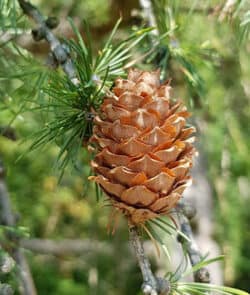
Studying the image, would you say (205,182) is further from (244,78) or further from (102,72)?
(102,72)

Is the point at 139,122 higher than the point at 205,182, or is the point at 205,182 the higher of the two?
the point at 205,182

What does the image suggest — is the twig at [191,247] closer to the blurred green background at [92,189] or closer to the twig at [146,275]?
the twig at [146,275]

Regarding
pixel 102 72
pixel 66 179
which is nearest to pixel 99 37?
pixel 66 179

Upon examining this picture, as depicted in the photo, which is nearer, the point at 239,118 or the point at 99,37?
the point at 99,37

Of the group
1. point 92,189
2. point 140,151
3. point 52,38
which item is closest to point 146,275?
point 140,151

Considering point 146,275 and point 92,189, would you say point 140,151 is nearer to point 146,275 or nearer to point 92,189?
point 146,275

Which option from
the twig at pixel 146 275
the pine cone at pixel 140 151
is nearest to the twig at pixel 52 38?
the pine cone at pixel 140 151

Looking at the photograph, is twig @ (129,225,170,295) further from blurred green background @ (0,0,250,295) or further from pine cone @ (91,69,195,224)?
blurred green background @ (0,0,250,295)
